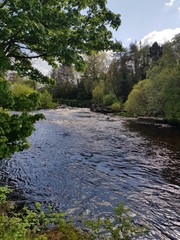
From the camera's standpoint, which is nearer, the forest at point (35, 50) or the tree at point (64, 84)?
the forest at point (35, 50)

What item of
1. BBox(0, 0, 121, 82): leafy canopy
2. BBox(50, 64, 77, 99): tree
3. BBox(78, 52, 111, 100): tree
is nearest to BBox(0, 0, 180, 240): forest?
BBox(0, 0, 121, 82): leafy canopy

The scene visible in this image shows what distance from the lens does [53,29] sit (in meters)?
10.6

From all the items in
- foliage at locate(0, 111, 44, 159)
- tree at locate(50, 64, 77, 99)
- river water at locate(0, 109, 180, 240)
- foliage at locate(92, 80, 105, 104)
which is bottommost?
river water at locate(0, 109, 180, 240)

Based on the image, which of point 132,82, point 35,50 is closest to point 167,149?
point 35,50

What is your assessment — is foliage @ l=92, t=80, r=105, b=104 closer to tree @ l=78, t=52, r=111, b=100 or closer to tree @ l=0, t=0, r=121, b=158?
tree @ l=78, t=52, r=111, b=100

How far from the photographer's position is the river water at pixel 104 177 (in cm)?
1135

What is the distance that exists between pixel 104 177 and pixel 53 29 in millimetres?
9799

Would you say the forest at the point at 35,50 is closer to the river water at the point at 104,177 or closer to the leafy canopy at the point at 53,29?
the leafy canopy at the point at 53,29

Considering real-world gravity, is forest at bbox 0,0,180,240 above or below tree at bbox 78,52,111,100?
below

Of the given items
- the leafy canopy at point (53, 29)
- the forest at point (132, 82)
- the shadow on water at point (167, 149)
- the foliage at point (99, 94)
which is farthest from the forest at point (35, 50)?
the foliage at point (99, 94)

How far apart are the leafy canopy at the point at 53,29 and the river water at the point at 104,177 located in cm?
684

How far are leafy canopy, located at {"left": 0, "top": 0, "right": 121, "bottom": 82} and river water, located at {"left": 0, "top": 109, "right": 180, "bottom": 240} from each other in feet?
22.4

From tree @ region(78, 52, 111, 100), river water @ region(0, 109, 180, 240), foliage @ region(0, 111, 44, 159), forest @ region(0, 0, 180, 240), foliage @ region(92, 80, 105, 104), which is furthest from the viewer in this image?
tree @ region(78, 52, 111, 100)

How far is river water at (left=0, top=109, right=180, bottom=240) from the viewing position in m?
11.4
